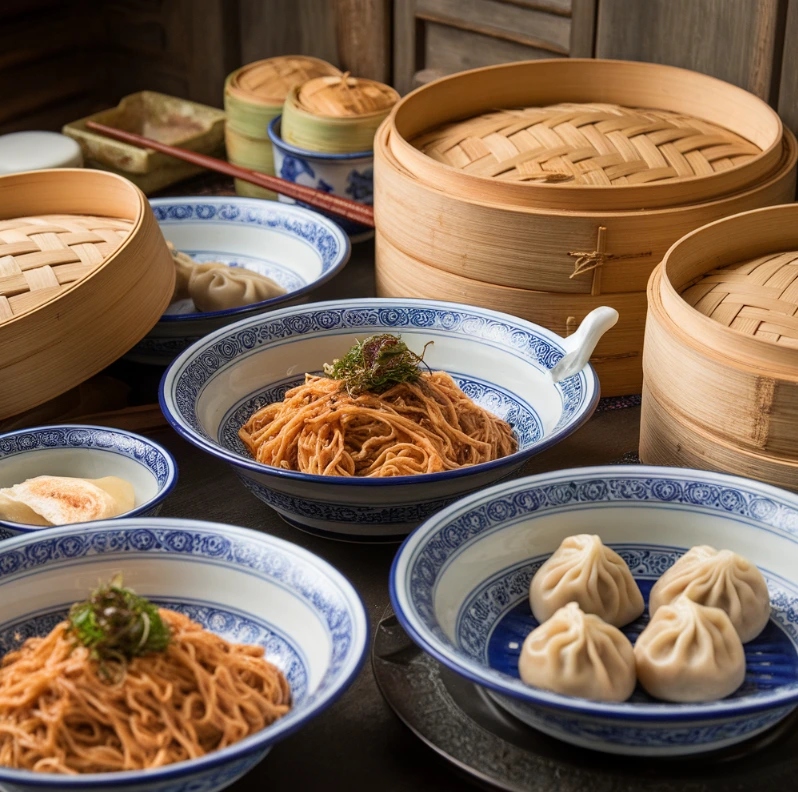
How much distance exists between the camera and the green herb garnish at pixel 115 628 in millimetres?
1246

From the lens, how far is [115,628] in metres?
1.25

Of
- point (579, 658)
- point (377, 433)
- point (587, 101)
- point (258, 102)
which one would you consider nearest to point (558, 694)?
point (579, 658)

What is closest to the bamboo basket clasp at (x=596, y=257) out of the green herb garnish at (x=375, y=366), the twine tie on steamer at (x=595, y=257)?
the twine tie on steamer at (x=595, y=257)

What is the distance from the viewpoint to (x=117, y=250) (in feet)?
6.73

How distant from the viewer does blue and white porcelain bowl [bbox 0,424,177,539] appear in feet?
6.11

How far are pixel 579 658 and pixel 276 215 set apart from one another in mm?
1688

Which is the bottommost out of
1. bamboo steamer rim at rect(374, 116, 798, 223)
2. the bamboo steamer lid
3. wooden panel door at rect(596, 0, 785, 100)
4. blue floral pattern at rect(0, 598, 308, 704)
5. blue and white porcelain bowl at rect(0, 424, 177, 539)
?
blue and white porcelain bowl at rect(0, 424, 177, 539)

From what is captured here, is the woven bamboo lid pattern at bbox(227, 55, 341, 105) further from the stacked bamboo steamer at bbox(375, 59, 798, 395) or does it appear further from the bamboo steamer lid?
the stacked bamboo steamer at bbox(375, 59, 798, 395)

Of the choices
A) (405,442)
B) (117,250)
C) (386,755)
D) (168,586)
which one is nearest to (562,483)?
(405,442)

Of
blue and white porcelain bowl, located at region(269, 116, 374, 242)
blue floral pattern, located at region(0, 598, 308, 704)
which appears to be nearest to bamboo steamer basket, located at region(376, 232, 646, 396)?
blue and white porcelain bowl, located at region(269, 116, 374, 242)

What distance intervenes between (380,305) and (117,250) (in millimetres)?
513

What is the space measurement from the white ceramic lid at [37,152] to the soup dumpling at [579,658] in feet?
7.26

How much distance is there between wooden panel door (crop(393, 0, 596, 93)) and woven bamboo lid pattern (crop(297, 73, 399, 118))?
0.19 m

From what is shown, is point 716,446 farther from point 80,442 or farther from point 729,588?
point 80,442
